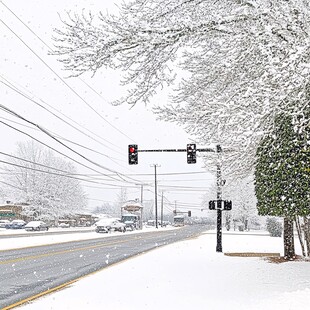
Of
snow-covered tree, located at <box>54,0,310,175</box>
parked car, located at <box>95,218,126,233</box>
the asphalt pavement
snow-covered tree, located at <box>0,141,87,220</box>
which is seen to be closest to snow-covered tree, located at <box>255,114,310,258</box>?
snow-covered tree, located at <box>54,0,310,175</box>

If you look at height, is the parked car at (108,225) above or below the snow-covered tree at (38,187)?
below

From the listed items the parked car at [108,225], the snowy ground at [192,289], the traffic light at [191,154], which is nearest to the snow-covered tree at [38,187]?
the parked car at [108,225]

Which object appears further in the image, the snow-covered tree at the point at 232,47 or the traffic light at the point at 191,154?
the traffic light at the point at 191,154

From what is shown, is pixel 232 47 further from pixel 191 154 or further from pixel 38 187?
pixel 38 187

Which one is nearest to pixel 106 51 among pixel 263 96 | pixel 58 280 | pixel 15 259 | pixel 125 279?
pixel 263 96

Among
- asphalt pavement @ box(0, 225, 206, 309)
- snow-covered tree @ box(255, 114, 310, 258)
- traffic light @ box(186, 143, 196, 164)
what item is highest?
traffic light @ box(186, 143, 196, 164)

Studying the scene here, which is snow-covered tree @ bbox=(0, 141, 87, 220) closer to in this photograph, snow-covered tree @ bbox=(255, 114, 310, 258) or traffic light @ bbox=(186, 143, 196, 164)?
traffic light @ bbox=(186, 143, 196, 164)

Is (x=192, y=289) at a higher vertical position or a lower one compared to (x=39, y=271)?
higher

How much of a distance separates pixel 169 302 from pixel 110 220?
4367 centimetres

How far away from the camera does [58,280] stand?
1284 cm

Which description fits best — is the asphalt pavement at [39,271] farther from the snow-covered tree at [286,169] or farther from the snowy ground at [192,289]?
the snow-covered tree at [286,169]

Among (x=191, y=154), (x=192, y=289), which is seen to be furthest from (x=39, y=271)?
(x=191, y=154)

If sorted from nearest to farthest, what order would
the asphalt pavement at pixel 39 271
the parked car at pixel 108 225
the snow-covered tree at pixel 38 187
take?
the asphalt pavement at pixel 39 271 < the parked car at pixel 108 225 < the snow-covered tree at pixel 38 187

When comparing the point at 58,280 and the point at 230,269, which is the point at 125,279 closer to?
the point at 58,280
